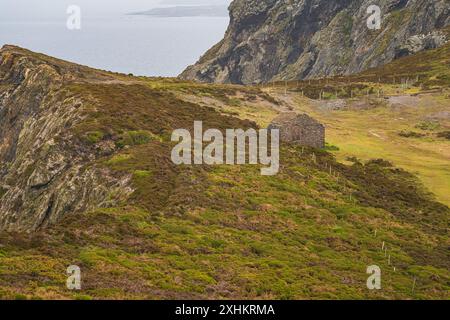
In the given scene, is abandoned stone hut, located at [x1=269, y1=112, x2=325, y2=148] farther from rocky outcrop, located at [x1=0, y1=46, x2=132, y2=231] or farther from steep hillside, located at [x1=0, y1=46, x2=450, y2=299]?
rocky outcrop, located at [x1=0, y1=46, x2=132, y2=231]

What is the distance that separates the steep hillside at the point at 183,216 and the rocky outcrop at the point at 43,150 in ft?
0.67

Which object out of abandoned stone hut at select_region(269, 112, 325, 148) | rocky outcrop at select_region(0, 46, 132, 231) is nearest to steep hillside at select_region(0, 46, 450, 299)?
rocky outcrop at select_region(0, 46, 132, 231)

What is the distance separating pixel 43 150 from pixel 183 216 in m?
22.9

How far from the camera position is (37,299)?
22578 millimetres

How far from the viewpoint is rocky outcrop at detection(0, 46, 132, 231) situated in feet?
157

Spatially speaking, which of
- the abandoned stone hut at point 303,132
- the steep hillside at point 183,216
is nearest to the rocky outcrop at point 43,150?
the steep hillside at point 183,216

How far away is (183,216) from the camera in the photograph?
39.4 m

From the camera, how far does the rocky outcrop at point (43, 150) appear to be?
47812 mm

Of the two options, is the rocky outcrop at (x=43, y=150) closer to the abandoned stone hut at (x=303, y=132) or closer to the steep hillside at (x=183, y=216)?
the steep hillside at (x=183, y=216)

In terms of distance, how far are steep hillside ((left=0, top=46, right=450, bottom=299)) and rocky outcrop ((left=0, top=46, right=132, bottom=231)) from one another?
20 centimetres

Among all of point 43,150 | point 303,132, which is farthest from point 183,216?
point 303,132

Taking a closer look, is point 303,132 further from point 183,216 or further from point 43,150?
point 183,216
